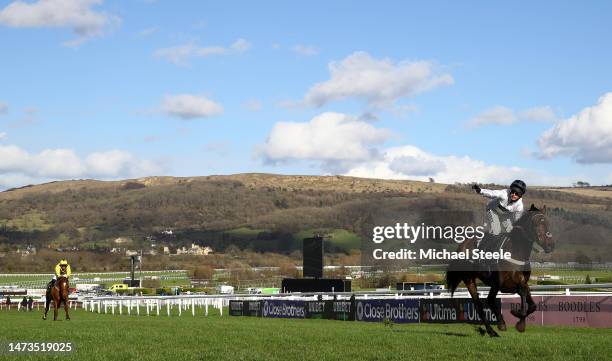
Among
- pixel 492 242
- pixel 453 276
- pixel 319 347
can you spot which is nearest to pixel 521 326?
pixel 492 242

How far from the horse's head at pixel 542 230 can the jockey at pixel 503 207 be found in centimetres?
30

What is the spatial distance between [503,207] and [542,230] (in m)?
0.80

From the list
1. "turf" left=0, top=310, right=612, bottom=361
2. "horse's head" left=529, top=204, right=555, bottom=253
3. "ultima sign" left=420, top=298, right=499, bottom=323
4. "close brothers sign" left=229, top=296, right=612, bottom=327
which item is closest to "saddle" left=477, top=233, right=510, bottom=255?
"horse's head" left=529, top=204, right=555, bottom=253

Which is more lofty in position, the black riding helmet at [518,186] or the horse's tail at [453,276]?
the black riding helmet at [518,186]

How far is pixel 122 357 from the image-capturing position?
520 inches

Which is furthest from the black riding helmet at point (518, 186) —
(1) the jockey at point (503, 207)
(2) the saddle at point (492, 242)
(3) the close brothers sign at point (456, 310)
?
(3) the close brothers sign at point (456, 310)

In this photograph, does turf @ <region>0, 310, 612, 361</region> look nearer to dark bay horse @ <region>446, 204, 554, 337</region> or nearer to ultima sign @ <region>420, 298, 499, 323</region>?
dark bay horse @ <region>446, 204, 554, 337</region>

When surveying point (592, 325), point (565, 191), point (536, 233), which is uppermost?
point (565, 191)

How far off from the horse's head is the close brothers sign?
290 inches

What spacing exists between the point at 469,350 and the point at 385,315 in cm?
1675

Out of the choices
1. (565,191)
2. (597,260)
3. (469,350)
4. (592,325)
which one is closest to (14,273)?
(565,191)

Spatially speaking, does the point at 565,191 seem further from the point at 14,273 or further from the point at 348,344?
the point at 348,344

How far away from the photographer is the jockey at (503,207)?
15.7 m

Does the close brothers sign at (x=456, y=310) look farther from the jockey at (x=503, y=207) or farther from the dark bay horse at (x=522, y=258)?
the jockey at (x=503, y=207)
